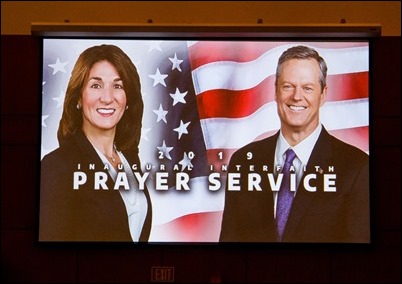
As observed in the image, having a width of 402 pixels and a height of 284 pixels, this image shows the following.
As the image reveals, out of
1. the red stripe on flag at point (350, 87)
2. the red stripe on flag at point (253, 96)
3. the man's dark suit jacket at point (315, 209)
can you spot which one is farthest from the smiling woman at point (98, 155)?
the red stripe on flag at point (350, 87)

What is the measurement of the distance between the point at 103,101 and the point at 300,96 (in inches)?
54.5

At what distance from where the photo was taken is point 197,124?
458 centimetres

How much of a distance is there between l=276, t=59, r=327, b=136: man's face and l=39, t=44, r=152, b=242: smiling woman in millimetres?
1013

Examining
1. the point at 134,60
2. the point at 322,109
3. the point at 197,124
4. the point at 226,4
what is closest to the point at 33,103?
the point at 134,60

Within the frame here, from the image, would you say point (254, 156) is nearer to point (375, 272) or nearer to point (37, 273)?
point (375, 272)

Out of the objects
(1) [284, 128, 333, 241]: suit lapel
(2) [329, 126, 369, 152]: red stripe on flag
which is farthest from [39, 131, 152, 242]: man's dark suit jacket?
(2) [329, 126, 369, 152]: red stripe on flag

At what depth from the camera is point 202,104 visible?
4.59 metres

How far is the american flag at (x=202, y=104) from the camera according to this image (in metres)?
4.53

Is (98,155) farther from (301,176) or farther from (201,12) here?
(301,176)

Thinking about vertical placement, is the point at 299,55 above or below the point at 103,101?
above

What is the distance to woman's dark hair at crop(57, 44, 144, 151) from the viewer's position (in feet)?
Result: 15.1

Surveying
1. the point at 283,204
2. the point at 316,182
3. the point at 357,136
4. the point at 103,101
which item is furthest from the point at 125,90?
the point at 357,136

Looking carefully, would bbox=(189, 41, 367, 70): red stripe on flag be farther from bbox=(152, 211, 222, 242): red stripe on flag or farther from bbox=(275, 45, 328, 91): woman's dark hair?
bbox=(152, 211, 222, 242): red stripe on flag

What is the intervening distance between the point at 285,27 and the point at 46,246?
2.25m
